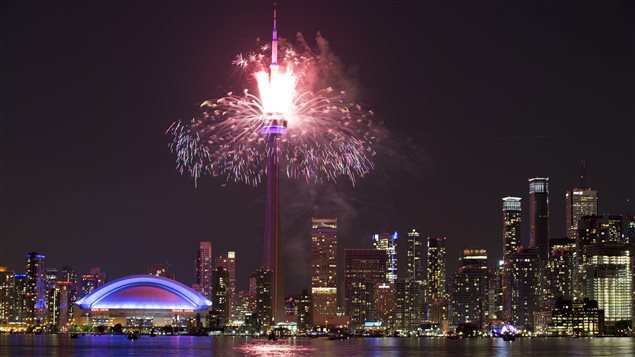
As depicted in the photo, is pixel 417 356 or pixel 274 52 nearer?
pixel 274 52

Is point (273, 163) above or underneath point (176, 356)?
above

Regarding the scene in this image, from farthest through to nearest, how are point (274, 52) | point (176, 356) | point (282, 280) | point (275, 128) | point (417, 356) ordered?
1. point (282, 280)
2. point (417, 356)
3. point (176, 356)
4. point (275, 128)
5. point (274, 52)

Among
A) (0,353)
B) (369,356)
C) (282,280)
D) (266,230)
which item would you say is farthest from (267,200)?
(0,353)

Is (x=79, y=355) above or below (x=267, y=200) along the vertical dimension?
below

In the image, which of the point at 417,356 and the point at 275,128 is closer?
the point at 275,128

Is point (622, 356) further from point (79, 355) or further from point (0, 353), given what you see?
point (0, 353)

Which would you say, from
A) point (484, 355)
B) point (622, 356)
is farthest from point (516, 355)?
point (622, 356)

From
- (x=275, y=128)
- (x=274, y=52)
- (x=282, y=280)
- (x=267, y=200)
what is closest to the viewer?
(x=274, y=52)

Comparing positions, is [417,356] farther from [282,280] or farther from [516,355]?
[282,280]

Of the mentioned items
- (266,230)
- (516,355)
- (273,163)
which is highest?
(273,163)
